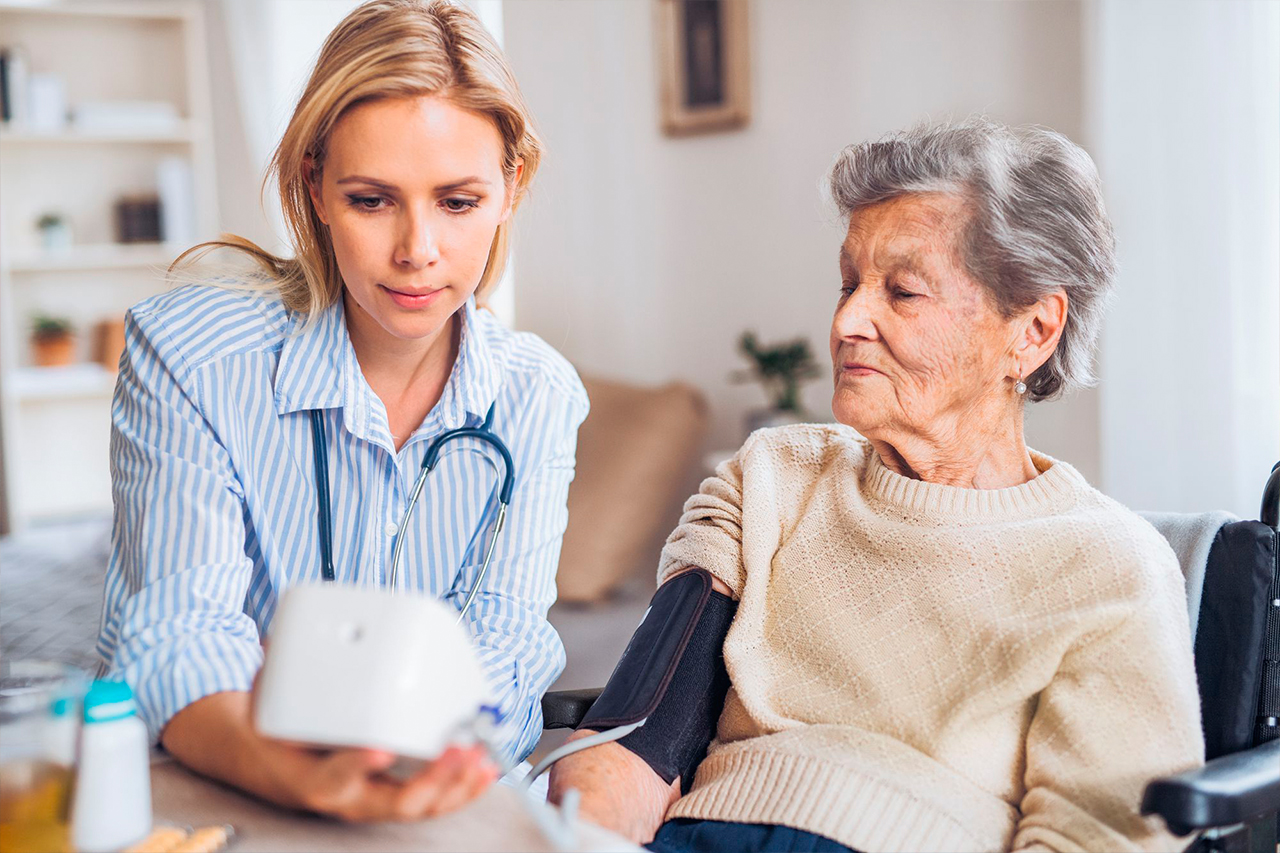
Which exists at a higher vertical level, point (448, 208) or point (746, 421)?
point (448, 208)

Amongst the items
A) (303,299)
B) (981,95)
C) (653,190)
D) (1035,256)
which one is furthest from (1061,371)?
(653,190)

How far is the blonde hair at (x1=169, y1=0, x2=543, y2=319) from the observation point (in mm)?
1198

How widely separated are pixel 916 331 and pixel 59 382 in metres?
4.44

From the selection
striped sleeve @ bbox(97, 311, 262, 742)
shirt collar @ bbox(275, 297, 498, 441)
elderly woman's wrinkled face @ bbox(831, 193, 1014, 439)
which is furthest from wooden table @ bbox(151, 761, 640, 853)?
elderly woman's wrinkled face @ bbox(831, 193, 1014, 439)

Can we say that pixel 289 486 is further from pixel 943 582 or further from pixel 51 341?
pixel 51 341

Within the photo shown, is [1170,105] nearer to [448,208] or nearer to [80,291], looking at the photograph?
[448,208]

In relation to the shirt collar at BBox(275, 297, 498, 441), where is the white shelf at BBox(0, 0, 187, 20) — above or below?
above

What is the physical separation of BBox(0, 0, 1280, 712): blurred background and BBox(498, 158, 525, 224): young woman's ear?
1.21ft

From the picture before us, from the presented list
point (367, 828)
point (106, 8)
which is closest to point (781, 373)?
point (367, 828)

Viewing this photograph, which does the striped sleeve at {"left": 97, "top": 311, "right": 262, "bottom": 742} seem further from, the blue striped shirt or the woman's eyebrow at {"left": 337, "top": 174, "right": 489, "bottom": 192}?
the woman's eyebrow at {"left": 337, "top": 174, "right": 489, "bottom": 192}

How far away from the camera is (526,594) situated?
4.40 feet

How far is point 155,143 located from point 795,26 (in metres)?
3.08

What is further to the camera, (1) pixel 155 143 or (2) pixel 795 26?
(1) pixel 155 143

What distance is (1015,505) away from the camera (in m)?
1.23
